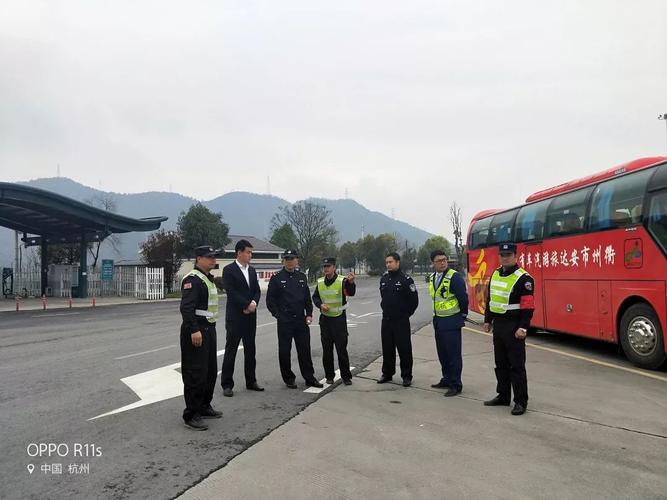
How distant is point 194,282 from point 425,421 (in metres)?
2.82

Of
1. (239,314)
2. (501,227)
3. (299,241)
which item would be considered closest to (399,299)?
(239,314)

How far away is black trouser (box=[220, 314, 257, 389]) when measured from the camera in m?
6.14

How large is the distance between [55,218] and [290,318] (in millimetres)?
28005

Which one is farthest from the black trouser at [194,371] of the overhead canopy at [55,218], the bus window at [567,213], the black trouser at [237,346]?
the overhead canopy at [55,218]

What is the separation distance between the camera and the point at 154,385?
663cm

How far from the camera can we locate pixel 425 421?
5.03 metres

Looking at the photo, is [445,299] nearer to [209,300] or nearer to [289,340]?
[289,340]

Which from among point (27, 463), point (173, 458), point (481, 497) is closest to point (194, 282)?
point (173, 458)

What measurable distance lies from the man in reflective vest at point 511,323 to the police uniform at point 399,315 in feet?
3.89

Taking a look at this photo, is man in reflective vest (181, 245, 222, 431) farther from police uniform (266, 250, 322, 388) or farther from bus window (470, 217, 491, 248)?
bus window (470, 217, 491, 248)

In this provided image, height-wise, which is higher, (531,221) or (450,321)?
(531,221)

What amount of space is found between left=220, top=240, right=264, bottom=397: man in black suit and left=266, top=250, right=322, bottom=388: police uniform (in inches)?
13.6

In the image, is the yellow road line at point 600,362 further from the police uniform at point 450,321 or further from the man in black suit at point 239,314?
the man in black suit at point 239,314

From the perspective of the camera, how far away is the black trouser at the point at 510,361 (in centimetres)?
536
